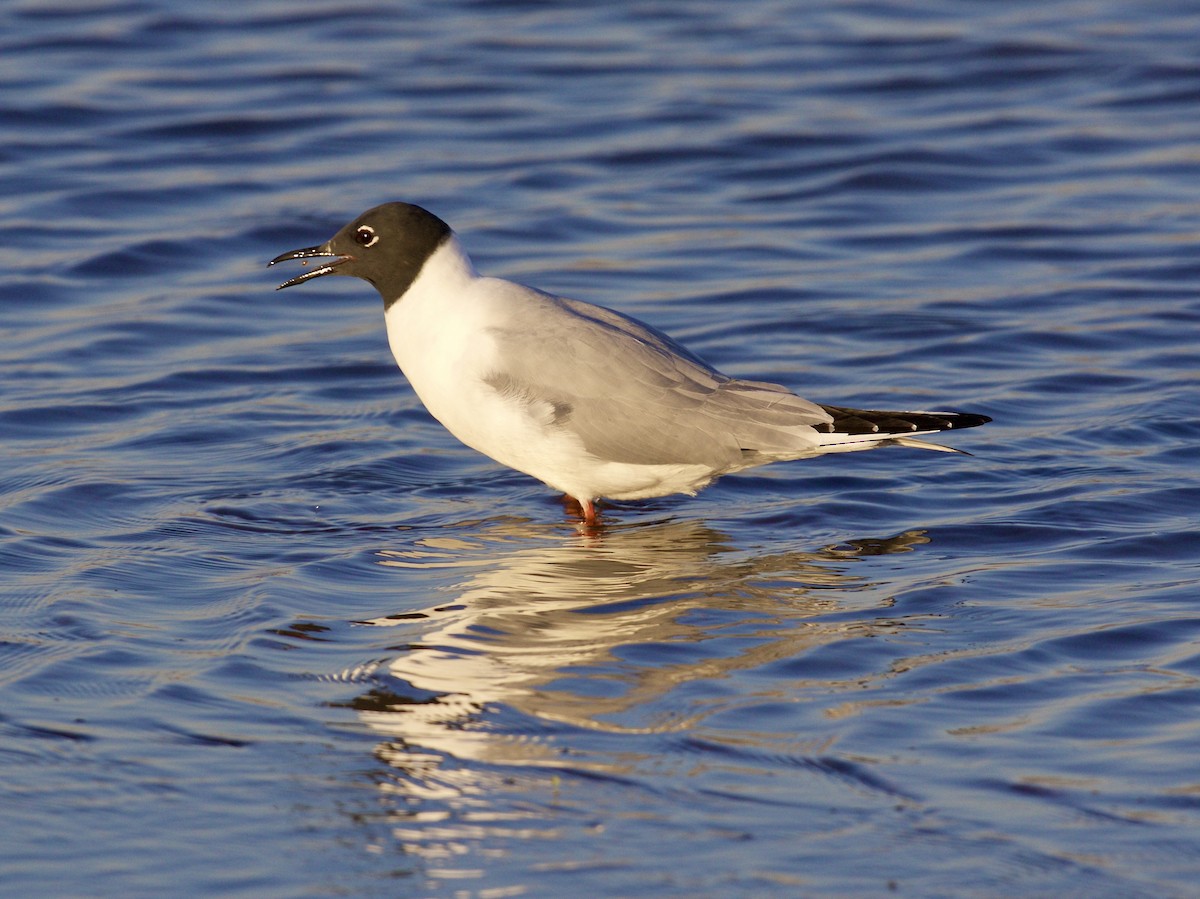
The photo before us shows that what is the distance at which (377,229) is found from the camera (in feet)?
23.9

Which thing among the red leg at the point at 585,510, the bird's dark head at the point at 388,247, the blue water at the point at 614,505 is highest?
the bird's dark head at the point at 388,247

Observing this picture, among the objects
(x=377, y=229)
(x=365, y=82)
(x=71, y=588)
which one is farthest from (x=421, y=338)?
(x=365, y=82)

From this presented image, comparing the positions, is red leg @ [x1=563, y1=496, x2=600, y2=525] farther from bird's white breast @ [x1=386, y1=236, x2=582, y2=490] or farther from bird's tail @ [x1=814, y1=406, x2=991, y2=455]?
bird's tail @ [x1=814, y1=406, x2=991, y2=455]

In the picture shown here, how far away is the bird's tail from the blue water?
348mm

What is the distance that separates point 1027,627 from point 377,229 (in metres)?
3.12

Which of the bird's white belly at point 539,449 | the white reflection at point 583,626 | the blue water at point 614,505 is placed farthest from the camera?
the bird's white belly at point 539,449

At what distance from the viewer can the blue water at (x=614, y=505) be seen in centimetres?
450

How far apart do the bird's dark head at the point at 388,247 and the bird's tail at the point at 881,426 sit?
1751 millimetres

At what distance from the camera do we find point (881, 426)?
6902 millimetres

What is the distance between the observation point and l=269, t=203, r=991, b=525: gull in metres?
6.87

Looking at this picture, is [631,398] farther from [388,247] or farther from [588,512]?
[388,247]

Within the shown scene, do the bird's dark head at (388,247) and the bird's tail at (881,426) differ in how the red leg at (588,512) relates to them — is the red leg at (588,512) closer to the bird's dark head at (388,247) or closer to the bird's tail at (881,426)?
the bird's tail at (881,426)

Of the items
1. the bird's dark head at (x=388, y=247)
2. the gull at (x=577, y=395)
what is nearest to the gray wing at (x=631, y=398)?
the gull at (x=577, y=395)

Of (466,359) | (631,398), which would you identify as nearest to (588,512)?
(631,398)
